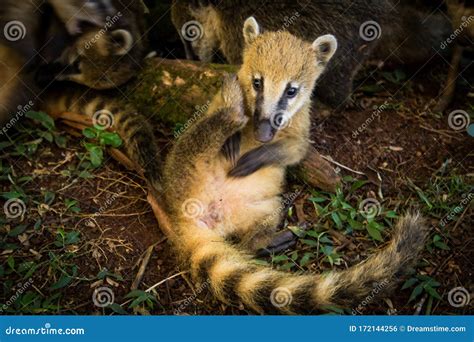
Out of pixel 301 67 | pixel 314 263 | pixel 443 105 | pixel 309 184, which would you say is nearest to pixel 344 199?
pixel 309 184

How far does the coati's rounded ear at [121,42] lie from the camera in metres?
4.34

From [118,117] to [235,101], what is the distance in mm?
900

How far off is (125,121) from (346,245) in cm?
155

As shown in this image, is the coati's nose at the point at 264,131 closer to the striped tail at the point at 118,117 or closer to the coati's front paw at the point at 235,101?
the coati's front paw at the point at 235,101

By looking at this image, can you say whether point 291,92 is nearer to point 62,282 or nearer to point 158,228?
point 158,228

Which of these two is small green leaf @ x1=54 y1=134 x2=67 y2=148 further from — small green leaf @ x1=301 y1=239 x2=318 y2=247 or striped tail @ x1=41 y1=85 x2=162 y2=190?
small green leaf @ x1=301 y1=239 x2=318 y2=247

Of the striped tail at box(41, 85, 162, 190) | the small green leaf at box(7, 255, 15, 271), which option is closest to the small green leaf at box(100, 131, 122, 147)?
the striped tail at box(41, 85, 162, 190)

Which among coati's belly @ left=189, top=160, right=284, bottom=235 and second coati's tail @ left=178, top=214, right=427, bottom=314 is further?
coati's belly @ left=189, top=160, right=284, bottom=235

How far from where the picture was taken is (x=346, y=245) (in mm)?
3684

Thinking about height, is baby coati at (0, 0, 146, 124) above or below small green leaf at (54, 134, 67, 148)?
above

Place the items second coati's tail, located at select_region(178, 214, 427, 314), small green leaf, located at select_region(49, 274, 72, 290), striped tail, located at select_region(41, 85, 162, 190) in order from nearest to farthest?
second coati's tail, located at select_region(178, 214, 427, 314) < small green leaf, located at select_region(49, 274, 72, 290) < striped tail, located at select_region(41, 85, 162, 190)

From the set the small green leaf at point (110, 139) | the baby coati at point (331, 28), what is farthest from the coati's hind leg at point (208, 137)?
the baby coati at point (331, 28)

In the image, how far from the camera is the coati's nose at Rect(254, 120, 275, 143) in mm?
3407

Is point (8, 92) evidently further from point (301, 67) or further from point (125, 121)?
point (301, 67)
